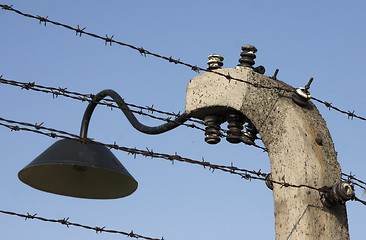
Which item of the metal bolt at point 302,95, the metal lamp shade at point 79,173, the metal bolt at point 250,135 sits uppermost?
the metal bolt at point 302,95

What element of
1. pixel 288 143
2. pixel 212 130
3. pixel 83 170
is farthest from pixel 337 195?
pixel 83 170

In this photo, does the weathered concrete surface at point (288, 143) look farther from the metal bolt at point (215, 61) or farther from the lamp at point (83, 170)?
the lamp at point (83, 170)

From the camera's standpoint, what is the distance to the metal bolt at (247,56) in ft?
19.4

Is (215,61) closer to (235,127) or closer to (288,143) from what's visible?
(235,127)

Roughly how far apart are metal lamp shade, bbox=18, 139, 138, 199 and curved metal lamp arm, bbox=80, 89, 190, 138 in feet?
0.71

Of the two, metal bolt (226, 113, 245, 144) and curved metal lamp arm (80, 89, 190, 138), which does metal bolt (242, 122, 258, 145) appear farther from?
curved metal lamp arm (80, 89, 190, 138)

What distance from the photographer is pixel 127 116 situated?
621 centimetres

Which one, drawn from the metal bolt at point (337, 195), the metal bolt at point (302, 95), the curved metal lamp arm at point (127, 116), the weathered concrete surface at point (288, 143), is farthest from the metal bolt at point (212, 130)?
the metal bolt at point (337, 195)

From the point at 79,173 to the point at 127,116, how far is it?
0.87 metres

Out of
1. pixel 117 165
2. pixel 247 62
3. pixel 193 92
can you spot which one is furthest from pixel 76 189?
pixel 247 62

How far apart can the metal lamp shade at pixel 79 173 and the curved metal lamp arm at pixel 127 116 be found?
22 centimetres

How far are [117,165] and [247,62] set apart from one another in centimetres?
119

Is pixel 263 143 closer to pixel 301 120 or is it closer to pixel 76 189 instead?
pixel 301 120

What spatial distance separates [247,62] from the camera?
5898 mm
